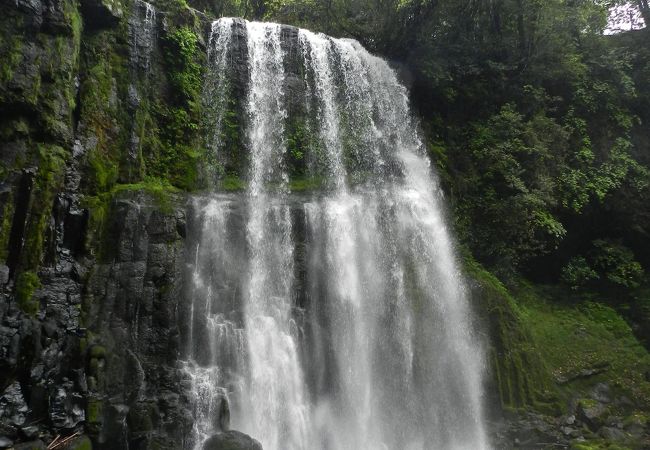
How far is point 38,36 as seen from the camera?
385 inches

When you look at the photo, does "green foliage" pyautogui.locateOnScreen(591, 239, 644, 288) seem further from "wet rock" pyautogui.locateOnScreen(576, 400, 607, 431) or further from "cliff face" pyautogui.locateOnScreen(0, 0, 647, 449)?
"wet rock" pyautogui.locateOnScreen(576, 400, 607, 431)

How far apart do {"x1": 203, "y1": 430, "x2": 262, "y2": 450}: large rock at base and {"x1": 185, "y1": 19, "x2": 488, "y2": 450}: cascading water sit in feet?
2.14

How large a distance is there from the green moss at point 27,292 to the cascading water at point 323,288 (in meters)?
2.95

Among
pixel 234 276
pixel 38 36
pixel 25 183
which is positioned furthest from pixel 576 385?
pixel 38 36

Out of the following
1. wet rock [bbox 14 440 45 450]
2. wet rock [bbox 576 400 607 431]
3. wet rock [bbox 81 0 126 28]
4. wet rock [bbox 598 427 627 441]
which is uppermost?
wet rock [bbox 81 0 126 28]

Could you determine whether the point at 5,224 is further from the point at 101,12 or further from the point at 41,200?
the point at 101,12

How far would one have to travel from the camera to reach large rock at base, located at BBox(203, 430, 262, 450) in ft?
27.0

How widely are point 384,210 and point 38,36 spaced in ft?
29.3

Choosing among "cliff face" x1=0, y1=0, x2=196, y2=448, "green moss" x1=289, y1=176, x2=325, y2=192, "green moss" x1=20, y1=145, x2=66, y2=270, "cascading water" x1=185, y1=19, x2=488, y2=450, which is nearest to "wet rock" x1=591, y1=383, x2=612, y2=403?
"cascading water" x1=185, y1=19, x2=488, y2=450

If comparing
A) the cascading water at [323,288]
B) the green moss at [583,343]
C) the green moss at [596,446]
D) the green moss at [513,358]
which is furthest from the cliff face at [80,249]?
the green moss at [583,343]

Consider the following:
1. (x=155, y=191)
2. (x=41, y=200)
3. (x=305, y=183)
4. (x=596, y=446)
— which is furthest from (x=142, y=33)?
(x=596, y=446)

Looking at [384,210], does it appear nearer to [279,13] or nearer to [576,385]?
[576,385]

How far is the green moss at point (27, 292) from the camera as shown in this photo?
27.3 ft

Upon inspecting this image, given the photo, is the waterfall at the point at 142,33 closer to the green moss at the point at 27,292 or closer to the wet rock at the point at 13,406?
the green moss at the point at 27,292
